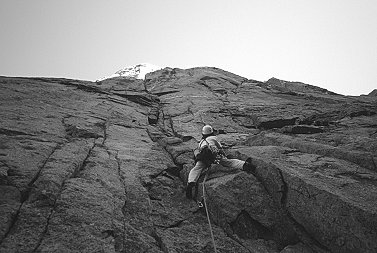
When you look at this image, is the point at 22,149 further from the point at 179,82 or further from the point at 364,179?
the point at 179,82

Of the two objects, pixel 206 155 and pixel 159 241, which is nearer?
pixel 159 241

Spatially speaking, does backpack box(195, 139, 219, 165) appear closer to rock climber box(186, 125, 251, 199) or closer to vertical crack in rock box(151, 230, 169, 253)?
rock climber box(186, 125, 251, 199)

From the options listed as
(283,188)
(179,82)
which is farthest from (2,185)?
(179,82)

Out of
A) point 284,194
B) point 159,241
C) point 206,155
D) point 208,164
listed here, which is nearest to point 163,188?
point 208,164

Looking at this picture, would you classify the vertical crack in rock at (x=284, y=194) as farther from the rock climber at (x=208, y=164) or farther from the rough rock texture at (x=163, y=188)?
the rock climber at (x=208, y=164)

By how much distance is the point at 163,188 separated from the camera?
30.2 feet

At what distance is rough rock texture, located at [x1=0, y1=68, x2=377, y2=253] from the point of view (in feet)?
19.7

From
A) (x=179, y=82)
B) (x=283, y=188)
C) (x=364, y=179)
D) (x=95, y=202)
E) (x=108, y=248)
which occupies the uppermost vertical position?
(x=179, y=82)

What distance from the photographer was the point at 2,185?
6703mm

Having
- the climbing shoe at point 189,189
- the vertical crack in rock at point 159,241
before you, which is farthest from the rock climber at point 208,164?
the vertical crack in rock at point 159,241

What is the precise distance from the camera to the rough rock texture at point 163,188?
6016 mm

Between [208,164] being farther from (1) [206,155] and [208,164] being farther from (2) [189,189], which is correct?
(2) [189,189]

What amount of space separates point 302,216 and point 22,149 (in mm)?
9143

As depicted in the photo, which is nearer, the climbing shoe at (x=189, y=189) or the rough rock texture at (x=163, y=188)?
the rough rock texture at (x=163, y=188)
